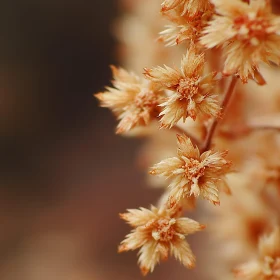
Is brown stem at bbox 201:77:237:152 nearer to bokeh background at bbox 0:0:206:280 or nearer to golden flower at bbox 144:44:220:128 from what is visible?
golden flower at bbox 144:44:220:128

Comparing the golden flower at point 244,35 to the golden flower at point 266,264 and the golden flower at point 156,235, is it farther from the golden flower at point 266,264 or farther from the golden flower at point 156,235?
the golden flower at point 266,264

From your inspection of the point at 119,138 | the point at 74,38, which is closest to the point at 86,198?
the point at 119,138

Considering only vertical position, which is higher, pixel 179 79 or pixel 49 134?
pixel 49 134

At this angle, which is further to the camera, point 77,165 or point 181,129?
point 77,165

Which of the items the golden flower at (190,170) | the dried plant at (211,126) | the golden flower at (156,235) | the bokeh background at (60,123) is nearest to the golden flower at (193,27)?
the dried plant at (211,126)

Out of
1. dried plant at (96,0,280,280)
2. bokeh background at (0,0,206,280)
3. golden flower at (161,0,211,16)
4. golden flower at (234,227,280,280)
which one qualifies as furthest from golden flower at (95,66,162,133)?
bokeh background at (0,0,206,280)

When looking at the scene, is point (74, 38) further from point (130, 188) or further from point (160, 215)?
point (160, 215)

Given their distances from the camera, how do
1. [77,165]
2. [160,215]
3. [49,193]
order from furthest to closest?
[77,165] < [49,193] < [160,215]

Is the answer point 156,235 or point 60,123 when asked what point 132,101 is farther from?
point 60,123
